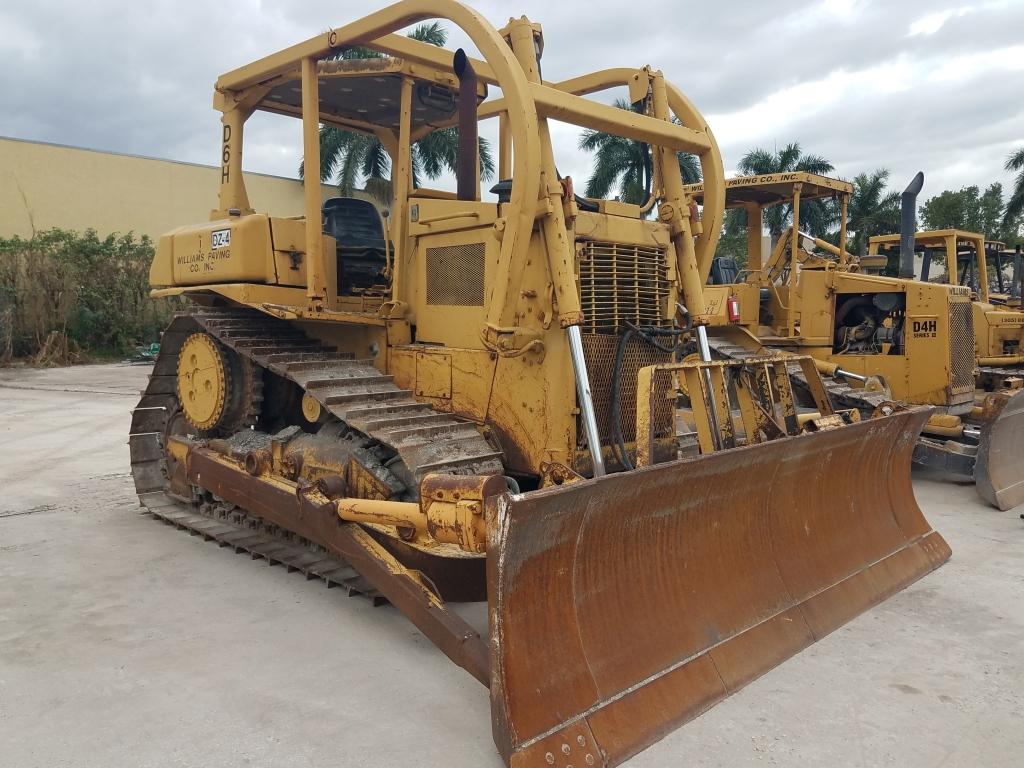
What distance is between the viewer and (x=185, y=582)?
496 centimetres

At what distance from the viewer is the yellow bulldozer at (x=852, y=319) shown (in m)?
8.83

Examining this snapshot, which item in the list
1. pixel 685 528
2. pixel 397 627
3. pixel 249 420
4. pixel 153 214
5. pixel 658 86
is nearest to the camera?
pixel 685 528

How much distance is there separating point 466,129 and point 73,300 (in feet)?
73.9

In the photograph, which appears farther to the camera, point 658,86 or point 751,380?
point 658,86

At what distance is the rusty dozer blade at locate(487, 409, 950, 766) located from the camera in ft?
9.71

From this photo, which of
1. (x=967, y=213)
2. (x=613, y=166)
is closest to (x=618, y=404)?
(x=613, y=166)

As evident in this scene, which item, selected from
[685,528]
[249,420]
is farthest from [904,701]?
[249,420]

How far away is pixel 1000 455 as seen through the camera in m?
7.22

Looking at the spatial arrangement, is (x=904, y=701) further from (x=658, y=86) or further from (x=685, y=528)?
(x=658, y=86)

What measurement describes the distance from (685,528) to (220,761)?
84.9 inches

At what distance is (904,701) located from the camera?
3467 millimetres

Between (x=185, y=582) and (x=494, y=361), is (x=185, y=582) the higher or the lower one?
the lower one

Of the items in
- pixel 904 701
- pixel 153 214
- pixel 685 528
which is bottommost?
pixel 904 701

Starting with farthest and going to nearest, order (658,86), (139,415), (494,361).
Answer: (139,415)
(658,86)
(494,361)
